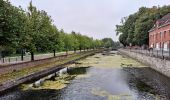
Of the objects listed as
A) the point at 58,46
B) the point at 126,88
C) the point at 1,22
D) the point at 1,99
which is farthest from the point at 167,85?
the point at 58,46

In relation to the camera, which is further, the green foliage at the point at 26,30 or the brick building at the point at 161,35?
the brick building at the point at 161,35

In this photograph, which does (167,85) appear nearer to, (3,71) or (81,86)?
(81,86)

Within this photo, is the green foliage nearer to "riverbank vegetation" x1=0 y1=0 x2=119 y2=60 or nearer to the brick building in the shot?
"riverbank vegetation" x1=0 y1=0 x2=119 y2=60

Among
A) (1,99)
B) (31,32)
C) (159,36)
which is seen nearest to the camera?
(1,99)

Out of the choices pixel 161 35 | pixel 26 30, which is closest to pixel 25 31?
pixel 26 30

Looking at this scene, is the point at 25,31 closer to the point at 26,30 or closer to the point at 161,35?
the point at 26,30

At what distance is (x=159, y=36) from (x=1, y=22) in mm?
47302

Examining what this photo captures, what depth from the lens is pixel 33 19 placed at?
42.3 metres

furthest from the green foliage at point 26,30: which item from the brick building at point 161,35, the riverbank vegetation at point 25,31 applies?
the brick building at point 161,35

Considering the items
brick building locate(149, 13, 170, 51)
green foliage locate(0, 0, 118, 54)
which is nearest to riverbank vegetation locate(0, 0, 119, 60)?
green foliage locate(0, 0, 118, 54)

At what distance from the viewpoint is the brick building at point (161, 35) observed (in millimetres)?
57925

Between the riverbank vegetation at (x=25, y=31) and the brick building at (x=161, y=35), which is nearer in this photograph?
the riverbank vegetation at (x=25, y=31)

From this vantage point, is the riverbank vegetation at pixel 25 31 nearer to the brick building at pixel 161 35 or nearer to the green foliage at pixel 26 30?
the green foliage at pixel 26 30

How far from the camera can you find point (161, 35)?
6384 cm
